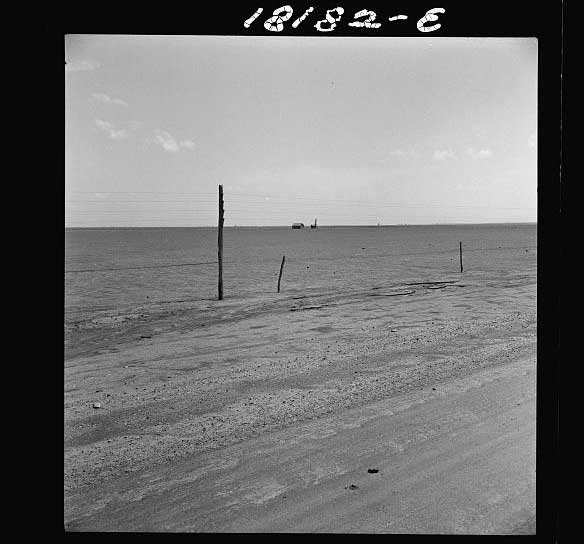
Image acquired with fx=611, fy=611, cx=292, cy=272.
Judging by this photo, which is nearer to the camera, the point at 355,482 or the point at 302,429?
the point at 355,482

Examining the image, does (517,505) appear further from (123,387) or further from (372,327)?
(372,327)

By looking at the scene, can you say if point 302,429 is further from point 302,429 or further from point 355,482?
point 355,482

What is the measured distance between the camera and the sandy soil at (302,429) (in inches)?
121

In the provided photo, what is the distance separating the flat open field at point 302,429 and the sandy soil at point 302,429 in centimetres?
1

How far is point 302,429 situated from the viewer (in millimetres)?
4359

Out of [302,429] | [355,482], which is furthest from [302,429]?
[355,482]

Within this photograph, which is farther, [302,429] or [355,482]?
[302,429]

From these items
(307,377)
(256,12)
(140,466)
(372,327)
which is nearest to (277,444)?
(140,466)

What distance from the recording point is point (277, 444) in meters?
4.05

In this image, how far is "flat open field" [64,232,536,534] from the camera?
10.1ft

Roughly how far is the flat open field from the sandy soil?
13mm
